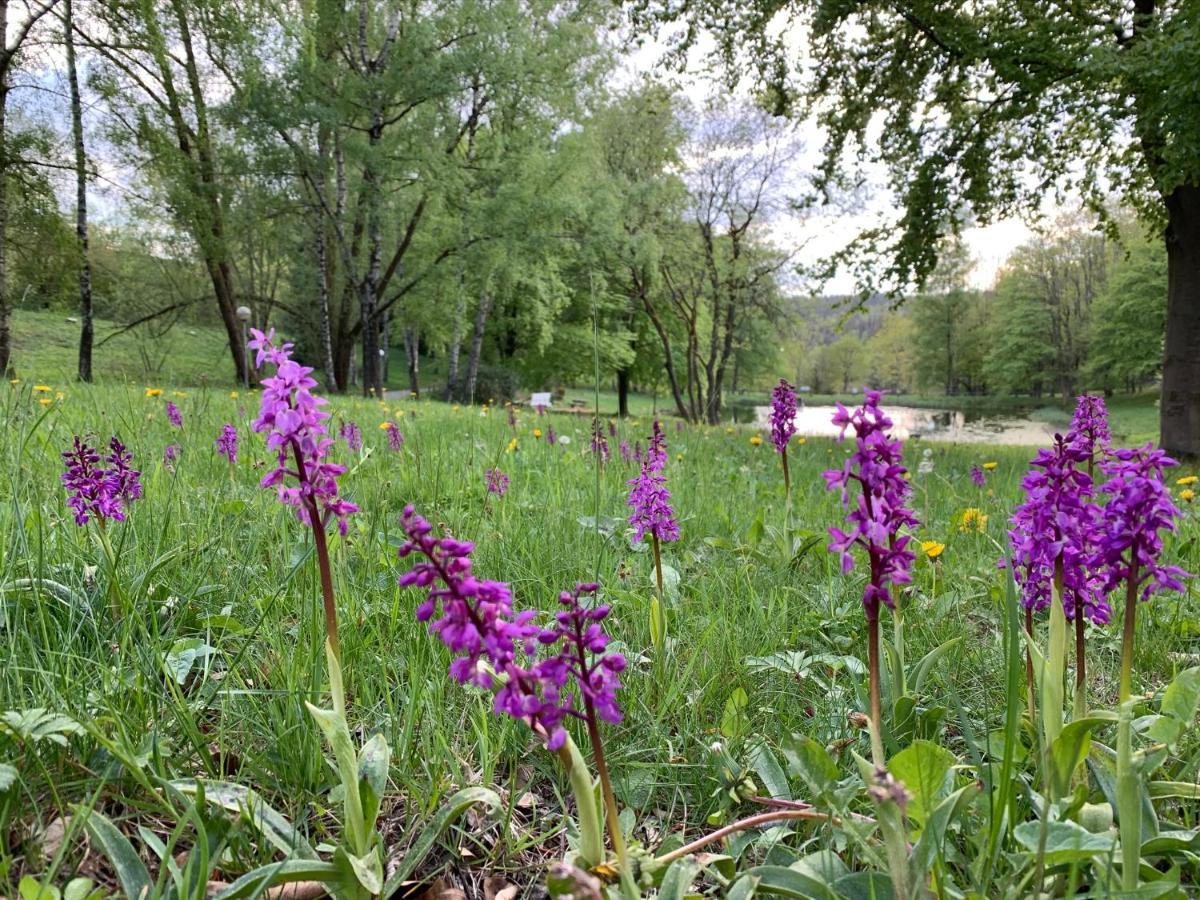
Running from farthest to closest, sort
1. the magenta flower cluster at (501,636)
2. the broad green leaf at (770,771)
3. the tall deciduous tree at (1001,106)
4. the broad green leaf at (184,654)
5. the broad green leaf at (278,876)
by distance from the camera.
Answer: the tall deciduous tree at (1001,106), the broad green leaf at (184,654), the broad green leaf at (770,771), the broad green leaf at (278,876), the magenta flower cluster at (501,636)

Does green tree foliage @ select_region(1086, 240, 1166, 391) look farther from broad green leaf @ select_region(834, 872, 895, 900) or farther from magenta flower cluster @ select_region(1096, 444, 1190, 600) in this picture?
broad green leaf @ select_region(834, 872, 895, 900)

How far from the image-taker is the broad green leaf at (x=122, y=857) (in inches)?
40.1

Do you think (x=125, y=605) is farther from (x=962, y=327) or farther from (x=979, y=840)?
(x=962, y=327)

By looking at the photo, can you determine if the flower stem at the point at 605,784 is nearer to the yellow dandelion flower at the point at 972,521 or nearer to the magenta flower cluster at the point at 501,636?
the magenta flower cluster at the point at 501,636

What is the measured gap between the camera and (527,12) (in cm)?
2209

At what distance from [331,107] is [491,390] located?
11.7 metres

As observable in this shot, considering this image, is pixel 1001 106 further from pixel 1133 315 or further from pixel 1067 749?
pixel 1133 315

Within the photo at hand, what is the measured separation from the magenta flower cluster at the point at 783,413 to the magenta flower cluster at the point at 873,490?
1.89 metres

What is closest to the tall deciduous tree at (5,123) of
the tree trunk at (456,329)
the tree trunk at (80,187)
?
the tree trunk at (80,187)

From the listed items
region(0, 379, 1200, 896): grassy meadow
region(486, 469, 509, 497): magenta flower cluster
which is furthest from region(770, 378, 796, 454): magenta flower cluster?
region(486, 469, 509, 497): magenta flower cluster

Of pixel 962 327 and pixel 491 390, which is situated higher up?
pixel 962 327

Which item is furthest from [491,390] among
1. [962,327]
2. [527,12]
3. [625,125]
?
[962,327]

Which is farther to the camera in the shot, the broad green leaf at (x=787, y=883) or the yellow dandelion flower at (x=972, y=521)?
the yellow dandelion flower at (x=972, y=521)

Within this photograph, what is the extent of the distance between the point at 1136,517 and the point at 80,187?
20.4 m
